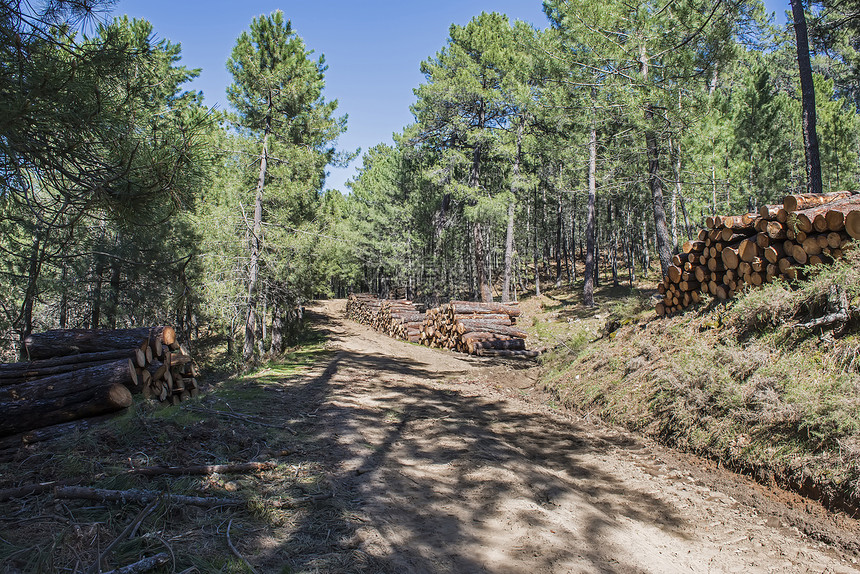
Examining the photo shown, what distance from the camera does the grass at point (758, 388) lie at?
12.5 feet

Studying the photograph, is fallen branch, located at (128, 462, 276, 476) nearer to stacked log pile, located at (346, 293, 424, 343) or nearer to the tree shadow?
the tree shadow

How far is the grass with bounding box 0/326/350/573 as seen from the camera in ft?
8.41

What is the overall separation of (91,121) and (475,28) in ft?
66.9

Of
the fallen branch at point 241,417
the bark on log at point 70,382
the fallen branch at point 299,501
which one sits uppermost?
the bark on log at point 70,382

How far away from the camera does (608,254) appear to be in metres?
42.6

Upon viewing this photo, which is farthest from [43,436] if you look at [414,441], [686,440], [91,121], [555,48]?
[555,48]

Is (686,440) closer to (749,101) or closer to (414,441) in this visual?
(414,441)

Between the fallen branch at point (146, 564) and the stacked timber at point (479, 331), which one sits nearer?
the fallen branch at point (146, 564)

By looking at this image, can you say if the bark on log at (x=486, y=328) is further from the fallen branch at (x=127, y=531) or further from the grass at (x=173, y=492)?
the fallen branch at (x=127, y=531)

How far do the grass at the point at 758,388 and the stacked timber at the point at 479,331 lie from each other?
233 inches

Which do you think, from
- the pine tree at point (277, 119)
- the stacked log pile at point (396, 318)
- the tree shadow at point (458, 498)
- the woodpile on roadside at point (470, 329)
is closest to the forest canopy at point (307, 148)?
the pine tree at point (277, 119)

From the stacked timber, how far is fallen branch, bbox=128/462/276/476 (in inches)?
→ 378

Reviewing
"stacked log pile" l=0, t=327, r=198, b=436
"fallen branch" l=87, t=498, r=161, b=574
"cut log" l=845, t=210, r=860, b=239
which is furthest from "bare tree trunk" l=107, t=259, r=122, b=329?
"cut log" l=845, t=210, r=860, b=239

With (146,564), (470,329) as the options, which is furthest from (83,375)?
(470,329)
